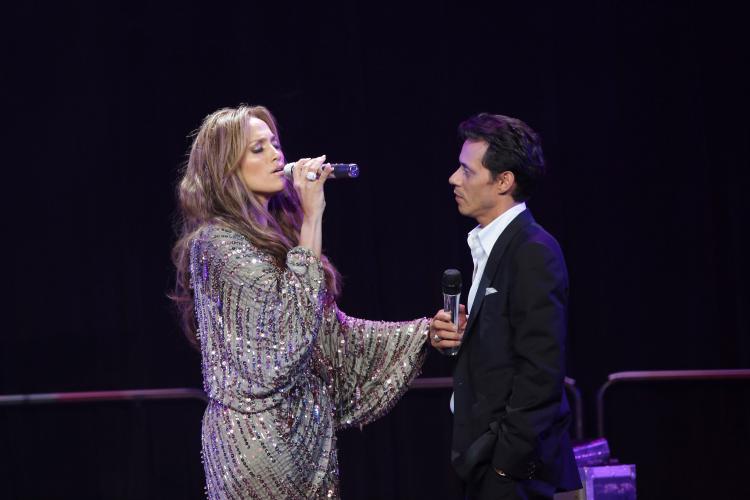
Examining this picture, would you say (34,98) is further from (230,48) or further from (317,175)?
(317,175)

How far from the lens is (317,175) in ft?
8.81

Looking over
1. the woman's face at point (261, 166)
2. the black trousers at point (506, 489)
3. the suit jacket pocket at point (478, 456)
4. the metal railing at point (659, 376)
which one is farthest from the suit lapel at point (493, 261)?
the metal railing at point (659, 376)

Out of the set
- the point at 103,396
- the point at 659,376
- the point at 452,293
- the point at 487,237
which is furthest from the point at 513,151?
the point at 103,396

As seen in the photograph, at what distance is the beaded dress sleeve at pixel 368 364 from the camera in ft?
9.60

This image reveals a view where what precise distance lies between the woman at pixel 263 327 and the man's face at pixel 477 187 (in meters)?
0.41

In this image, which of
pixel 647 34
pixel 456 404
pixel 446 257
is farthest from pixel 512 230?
pixel 647 34

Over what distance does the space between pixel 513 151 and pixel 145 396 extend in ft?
8.54

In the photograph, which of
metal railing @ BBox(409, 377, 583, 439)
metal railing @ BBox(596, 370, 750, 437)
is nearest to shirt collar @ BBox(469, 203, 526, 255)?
metal railing @ BBox(409, 377, 583, 439)

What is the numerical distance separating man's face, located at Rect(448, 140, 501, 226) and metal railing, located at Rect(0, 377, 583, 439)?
1.83 m

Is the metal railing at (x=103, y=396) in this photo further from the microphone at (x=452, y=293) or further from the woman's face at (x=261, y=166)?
the microphone at (x=452, y=293)

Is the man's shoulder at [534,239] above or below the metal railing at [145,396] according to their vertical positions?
above

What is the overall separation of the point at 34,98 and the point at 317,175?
8.56 feet

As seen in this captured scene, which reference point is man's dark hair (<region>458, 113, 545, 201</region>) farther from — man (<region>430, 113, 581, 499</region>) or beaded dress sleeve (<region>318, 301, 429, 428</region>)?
beaded dress sleeve (<region>318, 301, 429, 428</region>)

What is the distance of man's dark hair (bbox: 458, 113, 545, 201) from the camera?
8.55 feet
